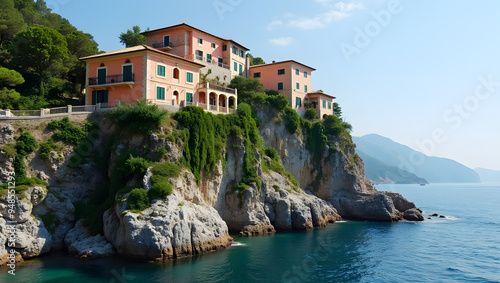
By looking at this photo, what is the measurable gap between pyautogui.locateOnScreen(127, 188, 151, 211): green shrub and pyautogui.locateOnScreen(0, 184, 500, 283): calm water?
4402 mm

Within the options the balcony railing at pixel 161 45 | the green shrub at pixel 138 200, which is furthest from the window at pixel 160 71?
the green shrub at pixel 138 200

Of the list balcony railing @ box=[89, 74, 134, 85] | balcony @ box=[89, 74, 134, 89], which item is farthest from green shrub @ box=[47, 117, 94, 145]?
balcony railing @ box=[89, 74, 134, 85]

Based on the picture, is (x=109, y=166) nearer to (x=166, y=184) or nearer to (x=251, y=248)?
(x=166, y=184)

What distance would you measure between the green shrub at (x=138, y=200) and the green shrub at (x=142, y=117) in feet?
23.6

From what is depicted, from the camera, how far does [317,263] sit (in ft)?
98.4

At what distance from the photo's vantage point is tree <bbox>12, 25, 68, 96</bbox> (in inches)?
1764

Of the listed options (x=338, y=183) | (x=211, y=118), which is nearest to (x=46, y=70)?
(x=211, y=118)

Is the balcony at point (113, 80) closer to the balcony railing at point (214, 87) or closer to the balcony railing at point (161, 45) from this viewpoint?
the balcony railing at point (214, 87)


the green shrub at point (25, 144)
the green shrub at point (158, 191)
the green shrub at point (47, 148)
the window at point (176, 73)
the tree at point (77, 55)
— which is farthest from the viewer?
the tree at point (77, 55)

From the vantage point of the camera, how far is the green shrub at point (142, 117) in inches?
1400

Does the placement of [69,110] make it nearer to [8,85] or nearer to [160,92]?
[160,92]

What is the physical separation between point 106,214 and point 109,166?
Result: 6.12m

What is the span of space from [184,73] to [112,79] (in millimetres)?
8580

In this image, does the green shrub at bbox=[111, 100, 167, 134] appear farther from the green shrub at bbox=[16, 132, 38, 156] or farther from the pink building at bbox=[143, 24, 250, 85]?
the pink building at bbox=[143, 24, 250, 85]
